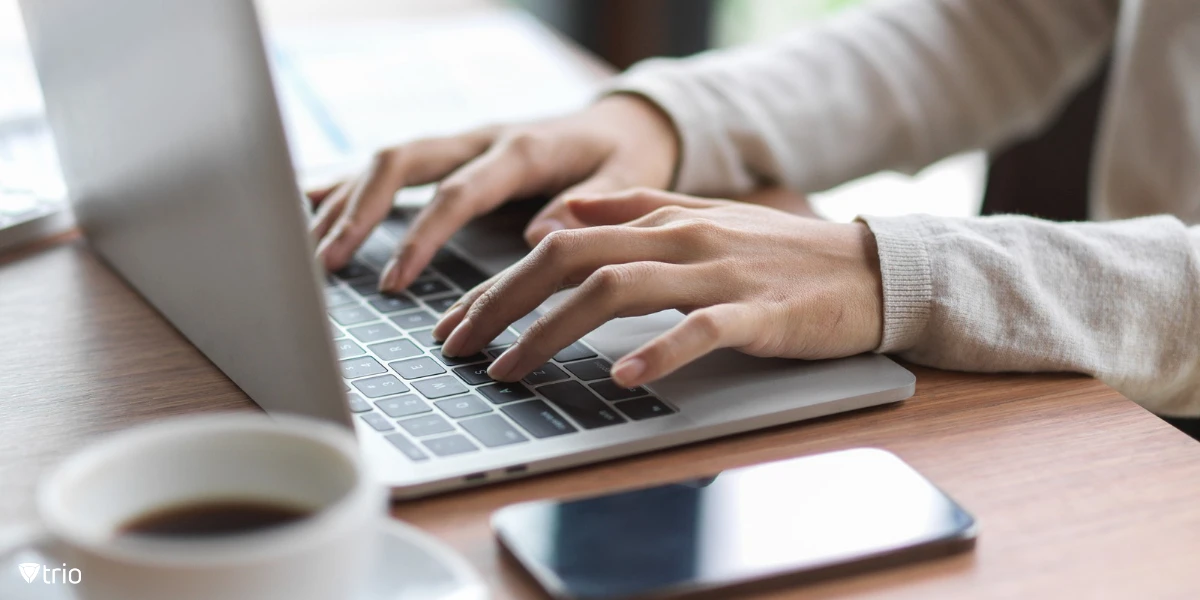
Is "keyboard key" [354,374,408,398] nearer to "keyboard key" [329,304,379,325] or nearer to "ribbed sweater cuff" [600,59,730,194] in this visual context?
"keyboard key" [329,304,379,325]

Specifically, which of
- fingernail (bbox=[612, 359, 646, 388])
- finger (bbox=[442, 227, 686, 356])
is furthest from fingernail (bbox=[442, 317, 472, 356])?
fingernail (bbox=[612, 359, 646, 388])

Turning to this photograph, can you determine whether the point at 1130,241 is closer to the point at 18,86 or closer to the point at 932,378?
the point at 932,378

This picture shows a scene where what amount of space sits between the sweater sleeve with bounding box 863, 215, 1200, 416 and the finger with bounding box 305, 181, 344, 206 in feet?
1.39

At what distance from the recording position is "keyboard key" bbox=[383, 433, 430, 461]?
1.55 feet

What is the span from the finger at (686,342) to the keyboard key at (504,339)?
0.10 metres

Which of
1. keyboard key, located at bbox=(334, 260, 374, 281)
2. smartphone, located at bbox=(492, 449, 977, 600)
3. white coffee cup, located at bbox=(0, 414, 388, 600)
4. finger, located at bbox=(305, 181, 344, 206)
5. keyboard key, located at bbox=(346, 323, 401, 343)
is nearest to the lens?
white coffee cup, located at bbox=(0, 414, 388, 600)

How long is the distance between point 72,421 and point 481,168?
0.33 meters

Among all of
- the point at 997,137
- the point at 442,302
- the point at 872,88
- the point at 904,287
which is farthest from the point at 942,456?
the point at 997,137

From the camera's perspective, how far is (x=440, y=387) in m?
0.54

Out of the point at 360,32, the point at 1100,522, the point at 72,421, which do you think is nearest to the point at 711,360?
the point at 1100,522

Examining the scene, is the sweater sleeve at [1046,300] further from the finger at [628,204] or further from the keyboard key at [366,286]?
the keyboard key at [366,286]

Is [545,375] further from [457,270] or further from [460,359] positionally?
[457,270]

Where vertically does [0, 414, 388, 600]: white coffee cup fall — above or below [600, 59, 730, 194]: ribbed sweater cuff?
above

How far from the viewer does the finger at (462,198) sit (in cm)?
70
